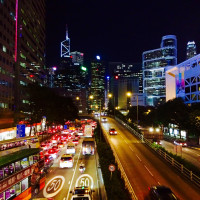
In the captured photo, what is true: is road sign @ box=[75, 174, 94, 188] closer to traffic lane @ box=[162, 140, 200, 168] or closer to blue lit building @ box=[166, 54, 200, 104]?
traffic lane @ box=[162, 140, 200, 168]

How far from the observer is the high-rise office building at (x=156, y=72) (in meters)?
156

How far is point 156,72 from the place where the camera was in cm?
15788

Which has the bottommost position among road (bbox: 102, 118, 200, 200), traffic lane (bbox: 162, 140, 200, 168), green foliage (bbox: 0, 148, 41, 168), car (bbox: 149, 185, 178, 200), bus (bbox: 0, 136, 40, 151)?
traffic lane (bbox: 162, 140, 200, 168)

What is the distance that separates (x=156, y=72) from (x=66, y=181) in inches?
5909

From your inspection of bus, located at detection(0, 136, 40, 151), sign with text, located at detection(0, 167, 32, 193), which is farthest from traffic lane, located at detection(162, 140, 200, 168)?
sign with text, located at detection(0, 167, 32, 193)

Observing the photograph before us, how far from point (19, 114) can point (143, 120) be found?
46906mm

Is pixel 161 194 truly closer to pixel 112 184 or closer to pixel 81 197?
pixel 112 184

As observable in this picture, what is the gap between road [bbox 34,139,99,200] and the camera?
16016 millimetres

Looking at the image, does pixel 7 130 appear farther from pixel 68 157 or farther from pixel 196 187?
pixel 196 187

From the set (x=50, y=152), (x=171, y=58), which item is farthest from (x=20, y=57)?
(x=171, y=58)

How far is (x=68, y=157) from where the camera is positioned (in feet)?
78.1

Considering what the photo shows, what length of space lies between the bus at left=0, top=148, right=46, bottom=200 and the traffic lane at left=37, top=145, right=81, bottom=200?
89cm

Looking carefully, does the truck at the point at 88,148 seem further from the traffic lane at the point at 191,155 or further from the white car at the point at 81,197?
the white car at the point at 81,197

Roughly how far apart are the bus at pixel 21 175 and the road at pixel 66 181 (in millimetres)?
1107
